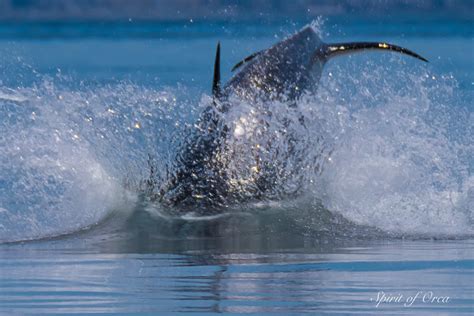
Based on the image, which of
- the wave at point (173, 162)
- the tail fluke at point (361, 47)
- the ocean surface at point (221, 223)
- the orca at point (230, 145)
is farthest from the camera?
the tail fluke at point (361, 47)

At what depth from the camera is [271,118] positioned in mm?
16750

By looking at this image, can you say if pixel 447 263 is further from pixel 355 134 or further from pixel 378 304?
pixel 355 134

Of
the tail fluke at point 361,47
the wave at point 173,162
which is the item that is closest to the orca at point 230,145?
the wave at point 173,162

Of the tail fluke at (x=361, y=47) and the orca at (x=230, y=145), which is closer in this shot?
the orca at (x=230, y=145)

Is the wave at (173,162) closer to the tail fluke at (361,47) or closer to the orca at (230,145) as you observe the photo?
the orca at (230,145)

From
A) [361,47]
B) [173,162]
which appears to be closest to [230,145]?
[173,162]

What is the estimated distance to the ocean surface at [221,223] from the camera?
10734 mm

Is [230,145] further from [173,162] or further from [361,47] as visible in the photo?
[361,47]

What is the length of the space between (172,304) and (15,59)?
4324 cm

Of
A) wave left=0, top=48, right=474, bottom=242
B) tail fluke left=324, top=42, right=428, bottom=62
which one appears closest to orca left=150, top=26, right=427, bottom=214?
wave left=0, top=48, right=474, bottom=242

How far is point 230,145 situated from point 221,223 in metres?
1.03

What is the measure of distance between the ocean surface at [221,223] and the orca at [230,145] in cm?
19

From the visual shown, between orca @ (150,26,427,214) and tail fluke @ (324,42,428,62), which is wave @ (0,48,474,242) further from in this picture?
tail fluke @ (324,42,428,62)

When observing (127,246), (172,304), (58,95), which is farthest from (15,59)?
(172,304)
